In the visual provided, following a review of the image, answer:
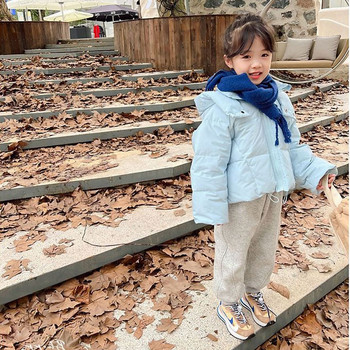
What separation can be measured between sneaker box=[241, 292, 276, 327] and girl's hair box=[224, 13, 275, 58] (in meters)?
1.27

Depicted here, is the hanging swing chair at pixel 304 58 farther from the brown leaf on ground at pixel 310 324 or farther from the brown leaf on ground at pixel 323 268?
the brown leaf on ground at pixel 310 324

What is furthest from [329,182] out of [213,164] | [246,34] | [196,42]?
[196,42]

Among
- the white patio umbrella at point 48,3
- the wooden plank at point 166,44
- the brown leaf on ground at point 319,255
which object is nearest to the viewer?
the brown leaf on ground at point 319,255

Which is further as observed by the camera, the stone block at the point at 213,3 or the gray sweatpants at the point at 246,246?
the stone block at the point at 213,3

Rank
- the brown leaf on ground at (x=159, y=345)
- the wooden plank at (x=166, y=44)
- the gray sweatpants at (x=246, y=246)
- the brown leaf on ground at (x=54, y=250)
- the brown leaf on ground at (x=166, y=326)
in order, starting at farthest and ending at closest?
1. the wooden plank at (x=166, y=44)
2. the brown leaf on ground at (x=54, y=250)
3. the brown leaf on ground at (x=166, y=326)
4. the brown leaf on ground at (x=159, y=345)
5. the gray sweatpants at (x=246, y=246)

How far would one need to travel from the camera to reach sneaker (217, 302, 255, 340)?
187 cm

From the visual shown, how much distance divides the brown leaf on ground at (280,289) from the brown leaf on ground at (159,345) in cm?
74

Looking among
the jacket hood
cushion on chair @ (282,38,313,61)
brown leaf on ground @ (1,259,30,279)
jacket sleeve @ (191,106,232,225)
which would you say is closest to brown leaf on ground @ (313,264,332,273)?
jacket sleeve @ (191,106,232,225)

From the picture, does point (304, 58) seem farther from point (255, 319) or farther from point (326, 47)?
point (255, 319)

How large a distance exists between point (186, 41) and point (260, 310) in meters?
5.47

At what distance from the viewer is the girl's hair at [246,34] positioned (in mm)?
1477

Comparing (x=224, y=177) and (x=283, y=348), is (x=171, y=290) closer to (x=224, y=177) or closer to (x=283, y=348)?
(x=283, y=348)

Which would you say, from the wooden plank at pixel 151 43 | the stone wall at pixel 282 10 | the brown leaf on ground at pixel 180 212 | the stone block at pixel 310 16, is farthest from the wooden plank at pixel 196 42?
the brown leaf on ground at pixel 180 212

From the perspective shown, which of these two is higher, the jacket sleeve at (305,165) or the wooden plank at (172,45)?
the wooden plank at (172,45)
